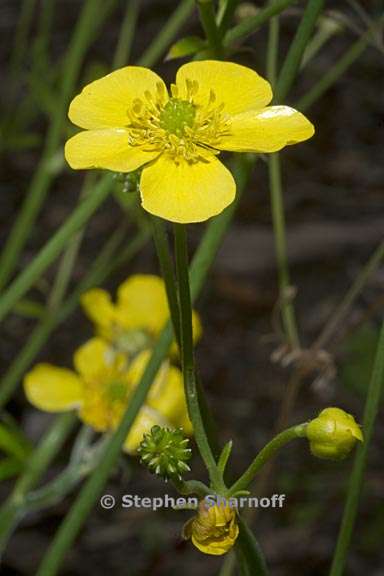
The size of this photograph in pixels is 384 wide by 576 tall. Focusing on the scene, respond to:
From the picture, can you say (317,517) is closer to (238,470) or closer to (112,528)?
(238,470)

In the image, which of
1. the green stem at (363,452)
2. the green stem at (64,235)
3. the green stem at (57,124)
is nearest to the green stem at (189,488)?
the green stem at (363,452)

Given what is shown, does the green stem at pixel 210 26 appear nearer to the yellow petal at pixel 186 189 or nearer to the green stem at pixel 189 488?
the yellow petal at pixel 186 189

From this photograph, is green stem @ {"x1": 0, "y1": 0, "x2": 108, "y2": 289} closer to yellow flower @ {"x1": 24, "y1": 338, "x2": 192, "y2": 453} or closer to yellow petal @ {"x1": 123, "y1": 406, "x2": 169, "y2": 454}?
yellow flower @ {"x1": 24, "y1": 338, "x2": 192, "y2": 453}

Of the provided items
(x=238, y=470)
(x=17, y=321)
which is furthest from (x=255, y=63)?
(x=238, y=470)

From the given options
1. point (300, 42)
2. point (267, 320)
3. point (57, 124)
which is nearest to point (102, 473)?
point (300, 42)

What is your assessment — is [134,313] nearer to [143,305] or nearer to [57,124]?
[143,305]

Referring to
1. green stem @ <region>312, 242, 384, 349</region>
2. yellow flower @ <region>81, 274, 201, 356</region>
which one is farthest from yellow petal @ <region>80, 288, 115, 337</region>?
green stem @ <region>312, 242, 384, 349</region>

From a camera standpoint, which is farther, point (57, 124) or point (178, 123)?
point (57, 124)
